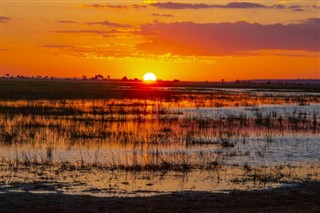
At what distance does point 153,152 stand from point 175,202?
27.7ft

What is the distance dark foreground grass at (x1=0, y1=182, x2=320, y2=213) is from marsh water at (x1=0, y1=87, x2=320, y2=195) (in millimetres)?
1170

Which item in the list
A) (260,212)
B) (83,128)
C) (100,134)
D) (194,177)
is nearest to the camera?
(260,212)

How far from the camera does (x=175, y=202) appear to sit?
39.7ft

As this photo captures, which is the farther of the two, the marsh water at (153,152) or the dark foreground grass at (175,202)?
the marsh water at (153,152)

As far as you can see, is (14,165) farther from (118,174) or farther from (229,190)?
(229,190)

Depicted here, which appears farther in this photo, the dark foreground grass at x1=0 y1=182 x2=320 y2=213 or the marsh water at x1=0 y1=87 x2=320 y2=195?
the marsh water at x1=0 y1=87 x2=320 y2=195

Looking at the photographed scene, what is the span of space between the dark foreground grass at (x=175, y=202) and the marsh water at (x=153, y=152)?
1170mm

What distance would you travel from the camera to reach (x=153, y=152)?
20500mm

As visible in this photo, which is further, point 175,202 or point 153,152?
point 153,152

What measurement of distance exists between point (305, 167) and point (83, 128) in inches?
537

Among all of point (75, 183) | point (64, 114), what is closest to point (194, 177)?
point (75, 183)

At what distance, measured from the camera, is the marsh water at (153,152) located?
15.2 metres

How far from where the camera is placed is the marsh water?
15.2 m

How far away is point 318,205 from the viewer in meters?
11.9
